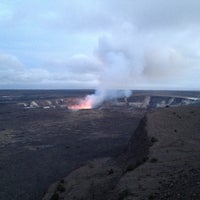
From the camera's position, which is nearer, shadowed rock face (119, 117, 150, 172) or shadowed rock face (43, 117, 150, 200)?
shadowed rock face (43, 117, 150, 200)

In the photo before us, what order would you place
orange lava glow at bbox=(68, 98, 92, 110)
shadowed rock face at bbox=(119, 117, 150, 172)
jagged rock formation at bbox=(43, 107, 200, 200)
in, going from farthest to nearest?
1. orange lava glow at bbox=(68, 98, 92, 110)
2. shadowed rock face at bbox=(119, 117, 150, 172)
3. jagged rock formation at bbox=(43, 107, 200, 200)

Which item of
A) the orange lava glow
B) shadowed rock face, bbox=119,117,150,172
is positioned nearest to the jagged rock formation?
shadowed rock face, bbox=119,117,150,172

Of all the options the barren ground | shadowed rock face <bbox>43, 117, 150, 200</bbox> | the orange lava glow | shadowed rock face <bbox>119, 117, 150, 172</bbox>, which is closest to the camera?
shadowed rock face <bbox>43, 117, 150, 200</bbox>

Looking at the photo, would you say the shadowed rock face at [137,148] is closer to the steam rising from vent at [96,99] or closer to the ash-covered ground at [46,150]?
the ash-covered ground at [46,150]

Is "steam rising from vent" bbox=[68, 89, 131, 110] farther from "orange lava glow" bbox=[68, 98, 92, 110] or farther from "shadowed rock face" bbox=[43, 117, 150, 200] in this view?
"shadowed rock face" bbox=[43, 117, 150, 200]

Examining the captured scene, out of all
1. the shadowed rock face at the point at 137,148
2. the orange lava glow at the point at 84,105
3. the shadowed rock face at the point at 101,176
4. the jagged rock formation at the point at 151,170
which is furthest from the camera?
the orange lava glow at the point at 84,105

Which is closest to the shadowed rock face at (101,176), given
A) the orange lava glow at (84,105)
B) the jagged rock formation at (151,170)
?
the jagged rock formation at (151,170)

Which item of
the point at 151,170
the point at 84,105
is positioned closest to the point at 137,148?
the point at 151,170

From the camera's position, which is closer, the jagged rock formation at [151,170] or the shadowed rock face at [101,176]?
the jagged rock formation at [151,170]

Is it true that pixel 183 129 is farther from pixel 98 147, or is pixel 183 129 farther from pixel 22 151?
pixel 22 151

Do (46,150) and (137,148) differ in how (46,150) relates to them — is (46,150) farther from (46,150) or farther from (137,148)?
(137,148)

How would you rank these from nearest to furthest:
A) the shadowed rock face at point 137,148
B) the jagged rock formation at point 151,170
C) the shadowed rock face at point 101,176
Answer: the jagged rock formation at point 151,170
the shadowed rock face at point 101,176
the shadowed rock face at point 137,148
